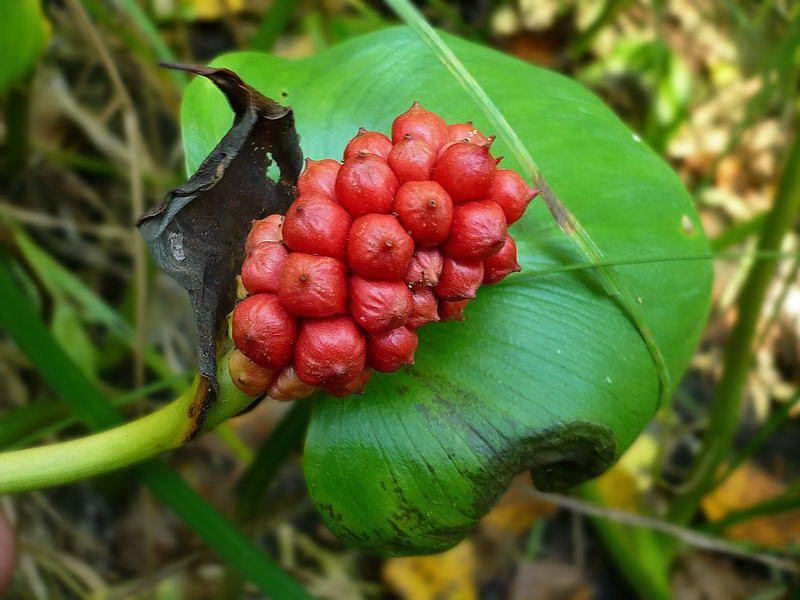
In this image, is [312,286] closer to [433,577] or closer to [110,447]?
[110,447]

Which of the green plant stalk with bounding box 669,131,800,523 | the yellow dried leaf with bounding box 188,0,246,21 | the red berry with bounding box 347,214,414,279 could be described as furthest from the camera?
the yellow dried leaf with bounding box 188,0,246,21

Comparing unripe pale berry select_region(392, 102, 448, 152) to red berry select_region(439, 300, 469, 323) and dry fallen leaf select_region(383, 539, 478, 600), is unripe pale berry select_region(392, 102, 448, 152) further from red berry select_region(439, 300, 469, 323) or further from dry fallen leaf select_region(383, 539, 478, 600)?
dry fallen leaf select_region(383, 539, 478, 600)

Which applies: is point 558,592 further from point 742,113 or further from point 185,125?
point 742,113

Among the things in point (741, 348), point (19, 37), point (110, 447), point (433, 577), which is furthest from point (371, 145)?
point (433, 577)

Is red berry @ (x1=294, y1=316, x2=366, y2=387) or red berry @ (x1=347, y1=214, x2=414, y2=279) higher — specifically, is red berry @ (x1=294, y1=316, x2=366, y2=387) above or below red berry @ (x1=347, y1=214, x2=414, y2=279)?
below

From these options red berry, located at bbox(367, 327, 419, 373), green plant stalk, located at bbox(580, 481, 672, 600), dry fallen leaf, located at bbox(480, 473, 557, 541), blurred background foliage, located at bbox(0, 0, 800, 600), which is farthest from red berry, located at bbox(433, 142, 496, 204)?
dry fallen leaf, located at bbox(480, 473, 557, 541)

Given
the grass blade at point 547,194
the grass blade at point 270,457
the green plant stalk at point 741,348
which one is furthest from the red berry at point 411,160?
the green plant stalk at point 741,348
